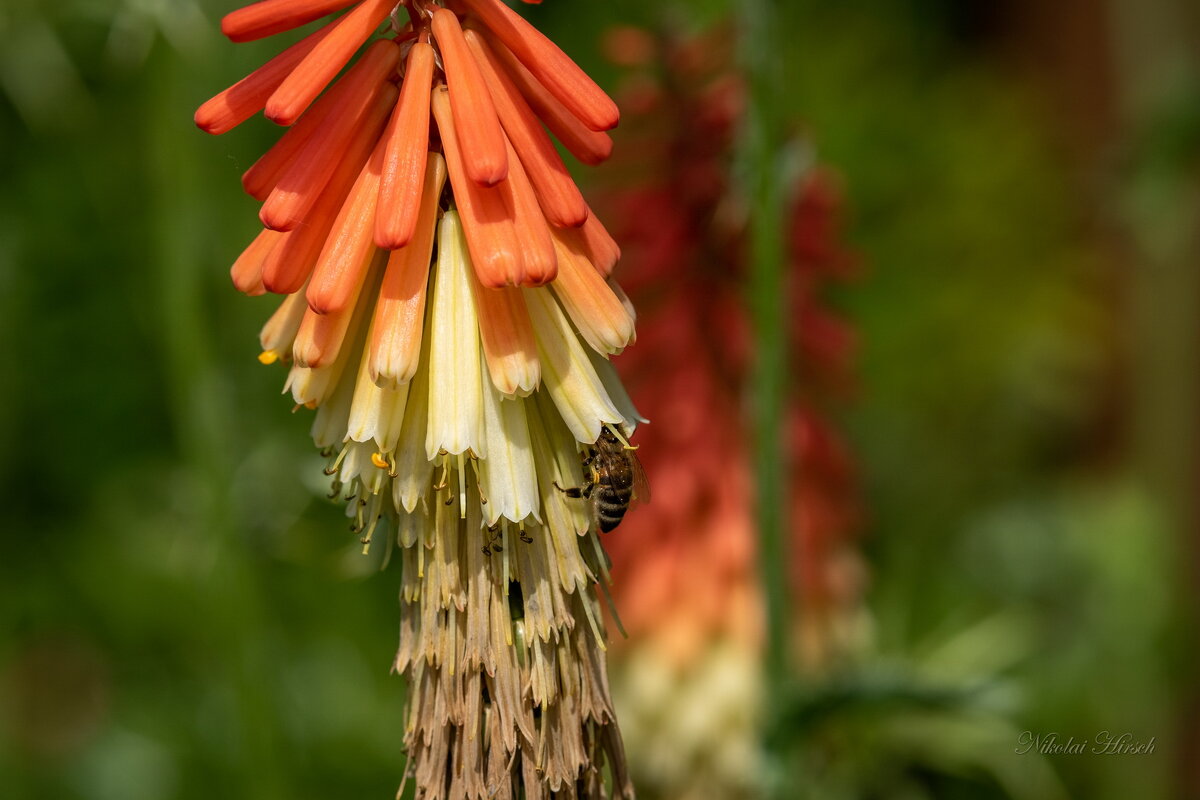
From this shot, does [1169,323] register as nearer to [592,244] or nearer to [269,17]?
[592,244]

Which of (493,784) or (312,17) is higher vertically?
(312,17)

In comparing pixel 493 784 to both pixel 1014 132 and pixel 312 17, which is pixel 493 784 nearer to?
pixel 312 17

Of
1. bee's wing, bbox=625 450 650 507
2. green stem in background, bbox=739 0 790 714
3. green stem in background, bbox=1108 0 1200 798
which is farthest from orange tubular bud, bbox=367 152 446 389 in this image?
green stem in background, bbox=1108 0 1200 798

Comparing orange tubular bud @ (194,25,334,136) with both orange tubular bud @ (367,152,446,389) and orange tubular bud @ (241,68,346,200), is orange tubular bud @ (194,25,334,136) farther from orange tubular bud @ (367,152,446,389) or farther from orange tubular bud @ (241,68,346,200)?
orange tubular bud @ (367,152,446,389)

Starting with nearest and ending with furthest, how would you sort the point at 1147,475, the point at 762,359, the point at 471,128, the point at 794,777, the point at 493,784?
the point at 471,128, the point at 493,784, the point at 762,359, the point at 794,777, the point at 1147,475

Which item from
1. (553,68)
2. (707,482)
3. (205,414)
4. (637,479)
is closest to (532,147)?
(553,68)

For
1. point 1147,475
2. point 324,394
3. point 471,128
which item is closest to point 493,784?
point 324,394
